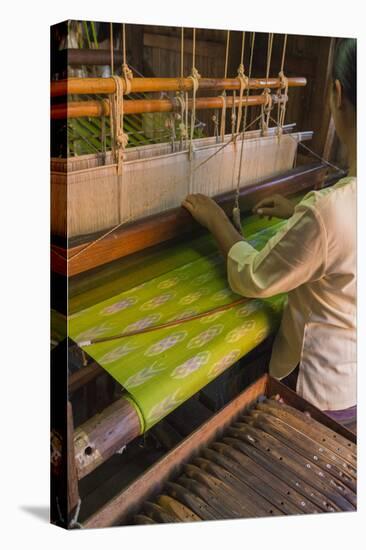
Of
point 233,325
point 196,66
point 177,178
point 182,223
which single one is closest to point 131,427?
point 233,325

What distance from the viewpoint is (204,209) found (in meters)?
1.96

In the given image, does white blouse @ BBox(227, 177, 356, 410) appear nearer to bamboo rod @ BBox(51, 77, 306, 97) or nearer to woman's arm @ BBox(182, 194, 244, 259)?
woman's arm @ BBox(182, 194, 244, 259)

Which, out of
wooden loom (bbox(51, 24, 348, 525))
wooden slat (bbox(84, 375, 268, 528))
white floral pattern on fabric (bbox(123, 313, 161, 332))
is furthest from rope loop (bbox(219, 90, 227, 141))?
wooden slat (bbox(84, 375, 268, 528))

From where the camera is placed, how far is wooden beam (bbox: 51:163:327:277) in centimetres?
176

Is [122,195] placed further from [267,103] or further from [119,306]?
[267,103]

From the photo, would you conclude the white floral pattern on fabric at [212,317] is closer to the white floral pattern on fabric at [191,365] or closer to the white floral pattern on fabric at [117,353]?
the white floral pattern on fabric at [191,365]

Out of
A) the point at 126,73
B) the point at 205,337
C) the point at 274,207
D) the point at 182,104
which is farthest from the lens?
the point at 274,207

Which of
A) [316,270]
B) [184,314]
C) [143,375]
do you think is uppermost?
[316,270]

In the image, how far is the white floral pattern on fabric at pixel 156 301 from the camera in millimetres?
1907

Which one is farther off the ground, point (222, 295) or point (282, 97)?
point (282, 97)

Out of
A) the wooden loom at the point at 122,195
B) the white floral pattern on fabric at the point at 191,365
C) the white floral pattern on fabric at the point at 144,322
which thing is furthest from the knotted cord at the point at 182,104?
the white floral pattern on fabric at the point at 191,365

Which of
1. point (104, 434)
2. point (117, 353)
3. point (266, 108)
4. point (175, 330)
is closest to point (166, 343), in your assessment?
point (175, 330)

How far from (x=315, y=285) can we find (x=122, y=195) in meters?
0.69

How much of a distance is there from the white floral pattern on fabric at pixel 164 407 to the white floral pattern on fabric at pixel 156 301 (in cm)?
26
